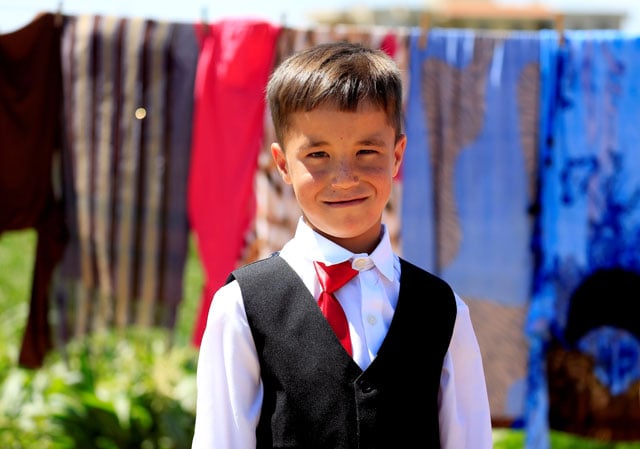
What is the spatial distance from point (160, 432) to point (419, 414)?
98.5 inches

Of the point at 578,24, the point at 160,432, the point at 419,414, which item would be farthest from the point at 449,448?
the point at 578,24

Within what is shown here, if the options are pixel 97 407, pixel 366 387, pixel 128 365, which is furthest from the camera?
pixel 128 365

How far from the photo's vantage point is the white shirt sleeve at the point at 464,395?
1.58m

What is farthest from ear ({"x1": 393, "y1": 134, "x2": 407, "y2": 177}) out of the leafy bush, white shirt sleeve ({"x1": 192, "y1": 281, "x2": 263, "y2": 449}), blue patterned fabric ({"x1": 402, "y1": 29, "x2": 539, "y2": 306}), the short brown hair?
the leafy bush

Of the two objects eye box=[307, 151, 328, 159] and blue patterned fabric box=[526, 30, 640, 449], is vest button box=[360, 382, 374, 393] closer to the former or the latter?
eye box=[307, 151, 328, 159]

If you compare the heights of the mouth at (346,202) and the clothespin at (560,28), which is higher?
the clothespin at (560,28)

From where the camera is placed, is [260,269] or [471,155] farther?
[471,155]

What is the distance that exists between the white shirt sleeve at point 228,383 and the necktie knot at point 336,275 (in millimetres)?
152

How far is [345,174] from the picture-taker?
151 centimetres

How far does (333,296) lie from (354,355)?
112mm

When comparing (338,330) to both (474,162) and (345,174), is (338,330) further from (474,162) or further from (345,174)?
(474,162)

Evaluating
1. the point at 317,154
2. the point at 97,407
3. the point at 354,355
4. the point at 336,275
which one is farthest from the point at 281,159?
the point at 97,407

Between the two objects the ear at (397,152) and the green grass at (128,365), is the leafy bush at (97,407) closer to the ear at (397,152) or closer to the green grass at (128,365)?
the green grass at (128,365)

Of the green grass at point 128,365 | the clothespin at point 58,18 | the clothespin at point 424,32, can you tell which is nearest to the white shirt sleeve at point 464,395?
the clothespin at point 424,32
